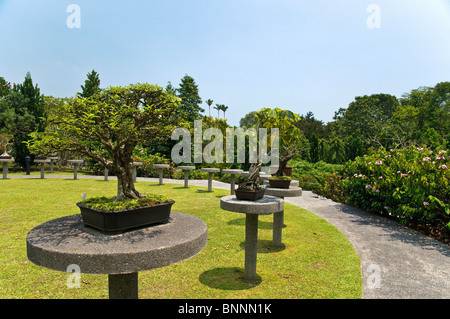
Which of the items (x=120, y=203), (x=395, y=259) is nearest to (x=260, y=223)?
(x=395, y=259)

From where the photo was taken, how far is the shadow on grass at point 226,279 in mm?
3521

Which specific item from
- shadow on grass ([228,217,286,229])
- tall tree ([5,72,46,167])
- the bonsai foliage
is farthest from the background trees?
the bonsai foliage

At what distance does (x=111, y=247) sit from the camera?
1839 millimetres

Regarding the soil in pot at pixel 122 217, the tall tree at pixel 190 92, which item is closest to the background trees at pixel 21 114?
the tall tree at pixel 190 92

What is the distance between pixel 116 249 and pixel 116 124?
1.12 m

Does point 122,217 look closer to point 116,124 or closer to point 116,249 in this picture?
point 116,249

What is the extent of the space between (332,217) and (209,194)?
524 centimetres

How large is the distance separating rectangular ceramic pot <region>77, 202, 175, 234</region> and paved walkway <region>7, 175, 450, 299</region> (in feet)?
9.22

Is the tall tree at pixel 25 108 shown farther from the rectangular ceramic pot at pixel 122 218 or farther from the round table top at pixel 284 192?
the rectangular ceramic pot at pixel 122 218

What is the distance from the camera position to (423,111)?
38188 mm

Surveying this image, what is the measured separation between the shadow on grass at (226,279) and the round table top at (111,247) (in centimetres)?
164

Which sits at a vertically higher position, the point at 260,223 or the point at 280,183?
the point at 280,183

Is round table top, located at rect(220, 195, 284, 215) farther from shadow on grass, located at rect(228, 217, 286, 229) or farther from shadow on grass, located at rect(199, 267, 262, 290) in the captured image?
shadow on grass, located at rect(228, 217, 286, 229)
